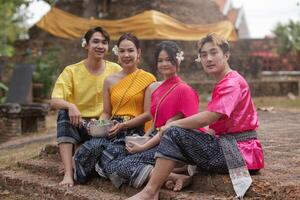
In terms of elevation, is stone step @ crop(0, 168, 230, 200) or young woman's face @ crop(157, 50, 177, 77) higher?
young woman's face @ crop(157, 50, 177, 77)

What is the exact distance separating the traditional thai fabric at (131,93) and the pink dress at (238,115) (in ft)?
2.95

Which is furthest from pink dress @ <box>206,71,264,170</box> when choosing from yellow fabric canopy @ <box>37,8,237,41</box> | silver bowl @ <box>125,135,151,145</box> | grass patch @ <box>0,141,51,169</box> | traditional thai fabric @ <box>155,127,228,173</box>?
yellow fabric canopy @ <box>37,8,237,41</box>

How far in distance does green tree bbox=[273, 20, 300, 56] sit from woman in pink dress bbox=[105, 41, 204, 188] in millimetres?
13483

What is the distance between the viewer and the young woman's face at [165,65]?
364cm

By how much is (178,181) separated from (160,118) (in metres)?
0.51

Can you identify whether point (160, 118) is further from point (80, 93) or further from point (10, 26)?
point (10, 26)

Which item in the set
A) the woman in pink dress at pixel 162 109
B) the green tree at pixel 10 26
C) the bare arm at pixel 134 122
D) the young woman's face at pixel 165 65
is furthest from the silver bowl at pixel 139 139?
the green tree at pixel 10 26

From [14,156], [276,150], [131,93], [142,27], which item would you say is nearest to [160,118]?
[131,93]

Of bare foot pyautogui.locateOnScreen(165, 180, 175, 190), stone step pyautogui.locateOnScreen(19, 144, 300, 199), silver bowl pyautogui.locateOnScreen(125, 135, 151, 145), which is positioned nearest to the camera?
stone step pyautogui.locateOnScreen(19, 144, 300, 199)

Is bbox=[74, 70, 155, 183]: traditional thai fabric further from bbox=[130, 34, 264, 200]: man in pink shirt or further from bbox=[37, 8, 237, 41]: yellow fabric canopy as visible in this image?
bbox=[37, 8, 237, 41]: yellow fabric canopy

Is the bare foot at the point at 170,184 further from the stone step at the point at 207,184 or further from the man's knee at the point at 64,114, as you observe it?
the man's knee at the point at 64,114

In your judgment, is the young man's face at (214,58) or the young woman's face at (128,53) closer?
the young man's face at (214,58)

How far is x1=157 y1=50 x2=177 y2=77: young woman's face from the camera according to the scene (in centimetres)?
364

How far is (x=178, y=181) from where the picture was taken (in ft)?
11.2
